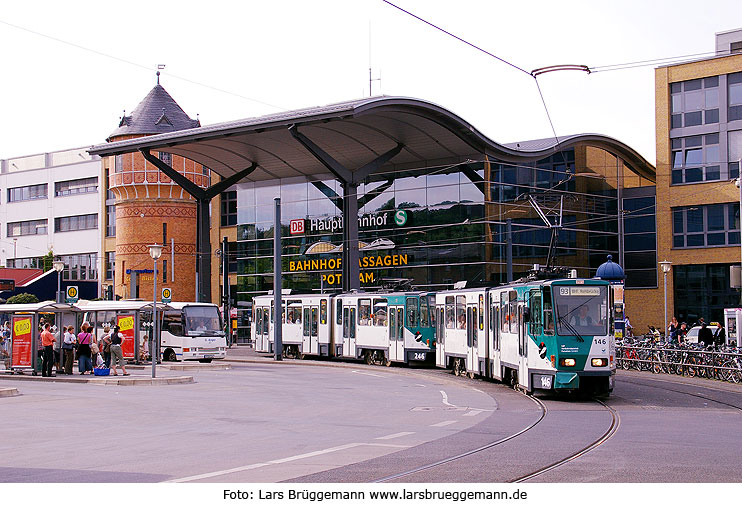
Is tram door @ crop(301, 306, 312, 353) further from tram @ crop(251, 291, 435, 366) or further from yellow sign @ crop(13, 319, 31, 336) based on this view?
yellow sign @ crop(13, 319, 31, 336)

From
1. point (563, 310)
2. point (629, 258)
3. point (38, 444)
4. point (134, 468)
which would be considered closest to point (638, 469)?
point (134, 468)

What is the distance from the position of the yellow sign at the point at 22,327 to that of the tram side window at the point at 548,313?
57.1 feet

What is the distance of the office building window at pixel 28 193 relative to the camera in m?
93.0

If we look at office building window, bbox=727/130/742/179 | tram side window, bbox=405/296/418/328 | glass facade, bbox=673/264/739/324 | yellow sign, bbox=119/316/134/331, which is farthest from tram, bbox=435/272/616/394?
office building window, bbox=727/130/742/179

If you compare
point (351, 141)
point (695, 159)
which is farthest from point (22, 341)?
point (695, 159)

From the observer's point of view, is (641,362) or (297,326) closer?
(641,362)

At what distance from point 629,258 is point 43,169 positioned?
193ft

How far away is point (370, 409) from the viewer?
20328 mm

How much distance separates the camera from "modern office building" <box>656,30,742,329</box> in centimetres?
5275

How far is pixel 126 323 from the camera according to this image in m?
37.2

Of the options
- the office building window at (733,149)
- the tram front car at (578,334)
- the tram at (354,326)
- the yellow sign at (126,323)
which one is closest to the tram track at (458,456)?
the tram front car at (578,334)

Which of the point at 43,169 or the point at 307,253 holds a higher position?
the point at 43,169

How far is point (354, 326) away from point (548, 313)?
66.9 ft
